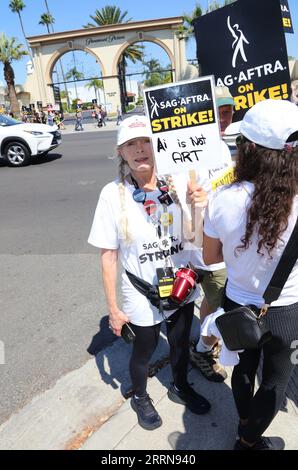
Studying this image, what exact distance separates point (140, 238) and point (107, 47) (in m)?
35.6

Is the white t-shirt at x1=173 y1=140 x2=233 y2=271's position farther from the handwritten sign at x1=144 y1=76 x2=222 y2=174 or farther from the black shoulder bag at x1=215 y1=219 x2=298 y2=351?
the black shoulder bag at x1=215 y1=219 x2=298 y2=351

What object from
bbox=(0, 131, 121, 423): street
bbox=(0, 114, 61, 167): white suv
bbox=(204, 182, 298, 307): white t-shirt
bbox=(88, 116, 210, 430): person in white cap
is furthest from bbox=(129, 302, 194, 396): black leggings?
bbox=(0, 114, 61, 167): white suv

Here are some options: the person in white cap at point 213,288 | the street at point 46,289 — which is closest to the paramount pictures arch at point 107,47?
the street at point 46,289

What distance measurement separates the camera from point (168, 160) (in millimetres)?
1978

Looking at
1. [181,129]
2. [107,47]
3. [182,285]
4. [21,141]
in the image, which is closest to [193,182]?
[181,129]

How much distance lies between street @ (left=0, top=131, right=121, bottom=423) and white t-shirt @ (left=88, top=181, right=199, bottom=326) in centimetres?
106

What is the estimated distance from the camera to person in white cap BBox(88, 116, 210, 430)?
2082 mm

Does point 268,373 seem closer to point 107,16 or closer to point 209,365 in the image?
point 209,365

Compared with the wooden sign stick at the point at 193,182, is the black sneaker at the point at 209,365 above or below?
below

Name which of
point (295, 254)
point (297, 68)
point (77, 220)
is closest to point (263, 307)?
point (295, 254)

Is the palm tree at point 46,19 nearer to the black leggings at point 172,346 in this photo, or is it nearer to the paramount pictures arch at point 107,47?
the paramount pictures arch at point 107,47

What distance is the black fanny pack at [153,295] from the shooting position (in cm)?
215

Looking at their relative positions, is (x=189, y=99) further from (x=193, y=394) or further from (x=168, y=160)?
(x=193, y=394)

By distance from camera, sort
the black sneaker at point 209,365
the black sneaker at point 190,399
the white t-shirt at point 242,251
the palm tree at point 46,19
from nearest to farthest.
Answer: the white t-shirt at point 242,251 < the black sneaker at point 190,399 < the black sneaker at point 209,365 < the palm tree at point 46,19
